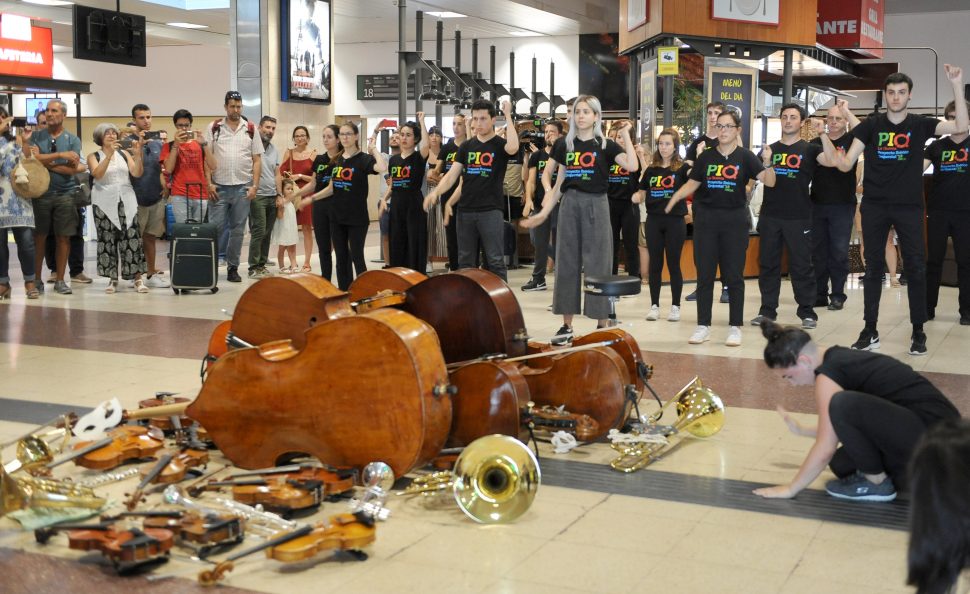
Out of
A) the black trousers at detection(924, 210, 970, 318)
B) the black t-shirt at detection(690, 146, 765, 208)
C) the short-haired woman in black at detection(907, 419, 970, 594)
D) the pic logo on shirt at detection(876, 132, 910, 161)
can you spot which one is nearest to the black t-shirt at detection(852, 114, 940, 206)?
the pic logo on shirt at detection(876, 132, 910, 161)

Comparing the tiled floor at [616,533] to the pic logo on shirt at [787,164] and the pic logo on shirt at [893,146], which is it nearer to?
the pic logo on shirt at [893,146]

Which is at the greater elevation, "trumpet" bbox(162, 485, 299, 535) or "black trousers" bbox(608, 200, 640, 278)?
"black trousers" bbox(608, 200, 640, 278)

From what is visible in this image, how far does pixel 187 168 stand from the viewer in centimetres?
1074

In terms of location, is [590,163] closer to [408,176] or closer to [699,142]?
[699,142]

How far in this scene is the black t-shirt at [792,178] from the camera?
8375 millimetres

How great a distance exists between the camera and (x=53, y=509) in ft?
11.9

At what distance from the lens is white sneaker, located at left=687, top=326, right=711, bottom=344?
24.6 ft

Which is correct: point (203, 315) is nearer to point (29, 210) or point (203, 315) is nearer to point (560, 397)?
point (29, 210)

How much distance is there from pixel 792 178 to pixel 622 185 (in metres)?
1.75

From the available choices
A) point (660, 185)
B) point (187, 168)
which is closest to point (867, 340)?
point (660, 185)

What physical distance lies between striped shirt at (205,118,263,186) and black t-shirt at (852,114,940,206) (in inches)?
251

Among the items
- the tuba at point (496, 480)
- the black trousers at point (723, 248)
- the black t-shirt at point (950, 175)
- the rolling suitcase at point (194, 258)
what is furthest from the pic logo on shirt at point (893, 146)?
the rolling suitcase at point (194, 258)

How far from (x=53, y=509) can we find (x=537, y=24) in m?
18.2

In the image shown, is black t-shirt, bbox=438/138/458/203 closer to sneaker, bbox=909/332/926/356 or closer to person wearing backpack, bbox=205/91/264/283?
person wearing backpack, bbox=205/91/264/283
